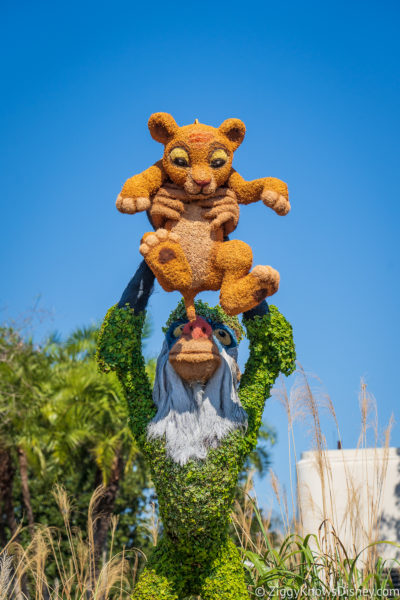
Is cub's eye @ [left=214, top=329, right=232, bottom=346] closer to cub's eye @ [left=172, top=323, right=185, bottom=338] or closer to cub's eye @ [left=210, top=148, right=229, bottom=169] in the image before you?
cub's eye @ [left=172, top=323, right=185, bottom=338]

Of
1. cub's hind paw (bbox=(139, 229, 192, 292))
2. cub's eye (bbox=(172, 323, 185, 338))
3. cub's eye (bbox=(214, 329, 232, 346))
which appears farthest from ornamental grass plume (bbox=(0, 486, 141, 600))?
cub's hind paw (bbox=(139, 229, 192, 292))

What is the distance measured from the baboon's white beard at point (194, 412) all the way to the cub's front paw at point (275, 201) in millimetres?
1069

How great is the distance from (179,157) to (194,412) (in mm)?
1721

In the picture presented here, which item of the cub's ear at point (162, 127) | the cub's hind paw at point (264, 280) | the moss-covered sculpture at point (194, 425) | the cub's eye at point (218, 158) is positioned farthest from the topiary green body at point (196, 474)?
the cub's ear at point (162, 127)

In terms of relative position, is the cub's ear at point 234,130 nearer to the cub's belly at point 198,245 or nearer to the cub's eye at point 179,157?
the cub's eye at point 179,157

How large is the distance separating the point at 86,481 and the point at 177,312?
35.5 feet

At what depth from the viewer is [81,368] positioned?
455 inches

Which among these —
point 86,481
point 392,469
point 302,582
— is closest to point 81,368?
point 86,481

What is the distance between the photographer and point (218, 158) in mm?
4465

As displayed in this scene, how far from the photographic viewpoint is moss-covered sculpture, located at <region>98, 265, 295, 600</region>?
415 centimetres

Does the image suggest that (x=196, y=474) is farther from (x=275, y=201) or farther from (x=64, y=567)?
(x=275, y=201)

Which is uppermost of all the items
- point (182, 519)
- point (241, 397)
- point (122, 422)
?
point (122, 422)

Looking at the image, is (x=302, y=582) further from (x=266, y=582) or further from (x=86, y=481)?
(x=86, y=481)

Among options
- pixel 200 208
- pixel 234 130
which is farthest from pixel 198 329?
pixel 234 130
